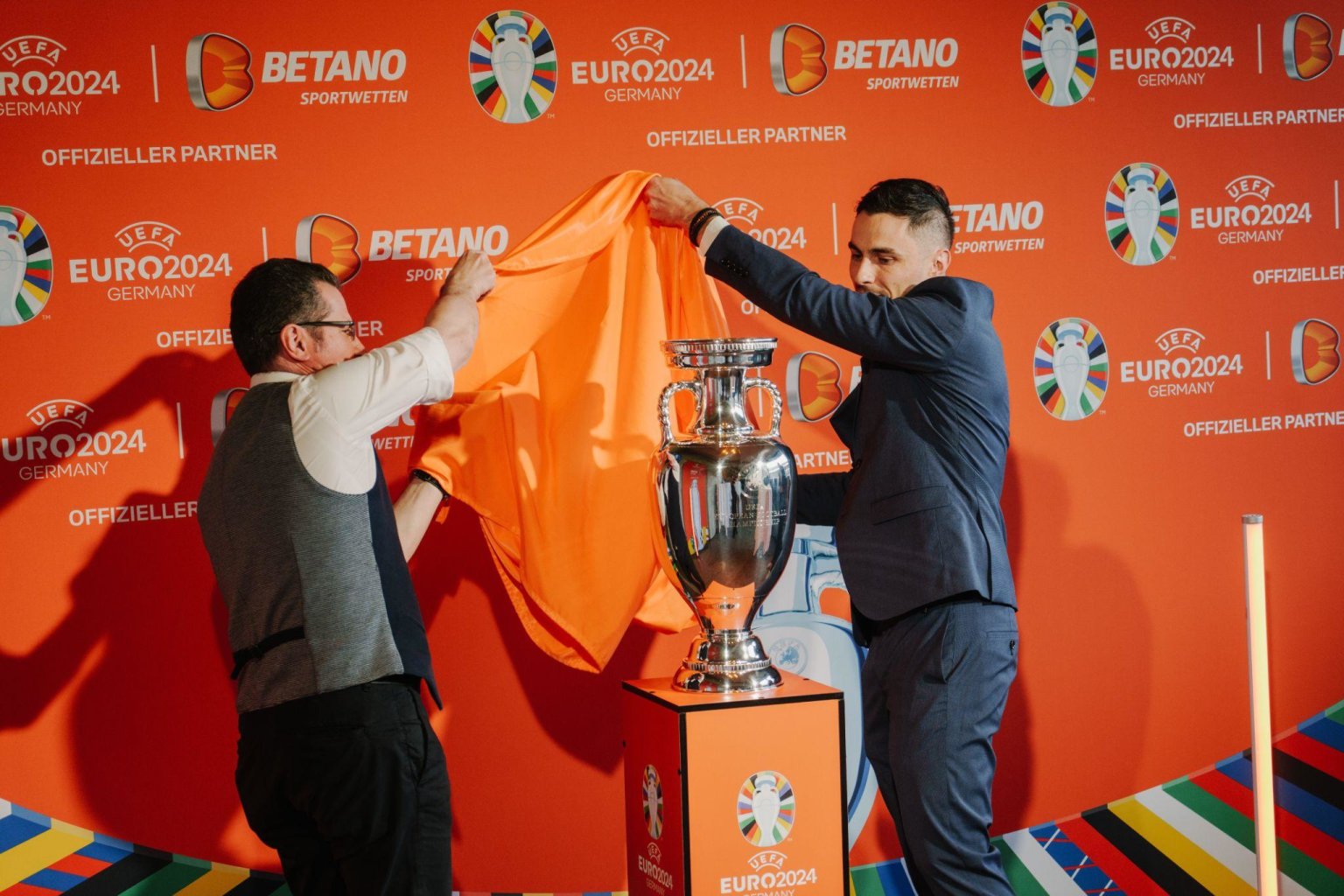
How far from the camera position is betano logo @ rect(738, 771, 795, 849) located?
198 centimetres

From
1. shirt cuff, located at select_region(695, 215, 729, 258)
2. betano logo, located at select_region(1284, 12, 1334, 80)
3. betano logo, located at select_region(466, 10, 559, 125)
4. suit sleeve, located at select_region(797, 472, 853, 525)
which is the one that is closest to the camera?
shirt cuff, located at select_region(695, 215, 729, 258)

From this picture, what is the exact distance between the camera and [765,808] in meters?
2.00

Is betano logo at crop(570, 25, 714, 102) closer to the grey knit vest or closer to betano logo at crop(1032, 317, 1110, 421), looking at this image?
betano logo at crop(1032, 317, 1110, 421)

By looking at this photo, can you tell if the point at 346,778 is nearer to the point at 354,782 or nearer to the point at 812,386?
the point at 354,782

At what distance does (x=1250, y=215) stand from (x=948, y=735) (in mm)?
1860

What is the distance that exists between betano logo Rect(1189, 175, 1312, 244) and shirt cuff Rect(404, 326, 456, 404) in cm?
206

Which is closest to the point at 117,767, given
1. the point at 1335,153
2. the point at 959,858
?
the point at 959,858

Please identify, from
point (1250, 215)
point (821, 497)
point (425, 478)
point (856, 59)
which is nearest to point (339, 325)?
point (425, 478)

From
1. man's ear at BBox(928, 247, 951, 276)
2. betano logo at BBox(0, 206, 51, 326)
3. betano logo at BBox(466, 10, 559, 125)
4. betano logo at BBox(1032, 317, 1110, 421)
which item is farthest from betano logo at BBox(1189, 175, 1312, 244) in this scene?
betano logo at BBox(0, 206, 51, 326)

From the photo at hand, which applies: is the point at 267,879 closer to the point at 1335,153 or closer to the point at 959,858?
the point at 959,858

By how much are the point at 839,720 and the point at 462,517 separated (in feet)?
Answer: 3.93

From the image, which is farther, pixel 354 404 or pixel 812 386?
pixel 812 386

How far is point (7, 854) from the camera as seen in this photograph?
2.75m

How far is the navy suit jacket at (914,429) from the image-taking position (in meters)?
2.13
